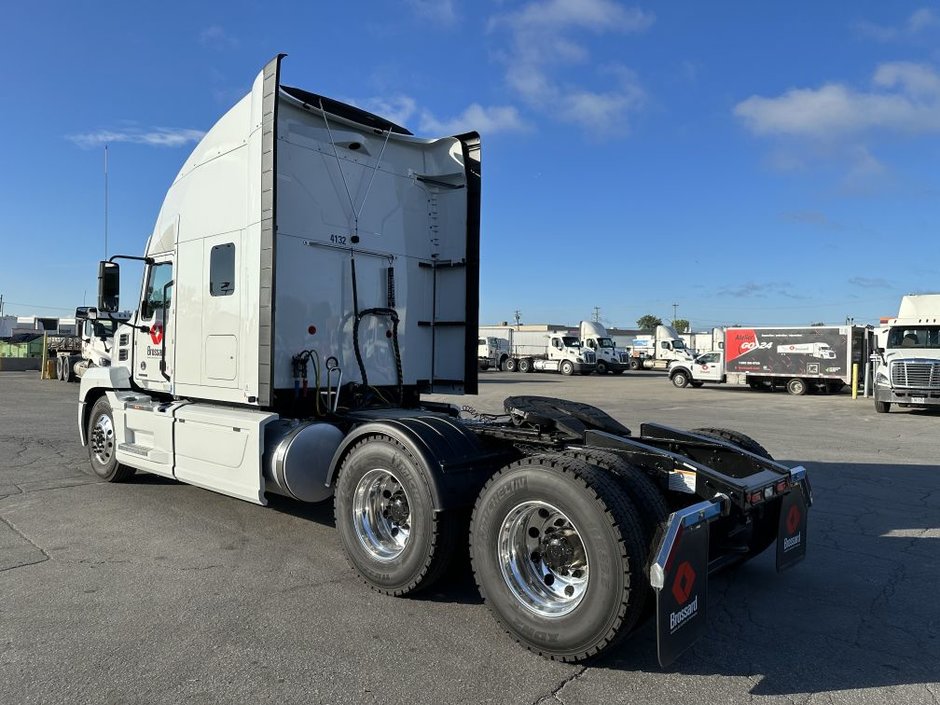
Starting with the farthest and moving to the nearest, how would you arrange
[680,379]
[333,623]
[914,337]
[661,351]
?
[661,351]
[680,379]
[914,337]
[333,623]

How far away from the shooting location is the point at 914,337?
1812 cm

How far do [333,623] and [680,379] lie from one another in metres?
30.3

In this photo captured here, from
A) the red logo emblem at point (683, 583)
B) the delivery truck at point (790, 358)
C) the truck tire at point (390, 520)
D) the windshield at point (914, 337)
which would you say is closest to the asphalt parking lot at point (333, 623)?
the truck tire at point (390, 520)

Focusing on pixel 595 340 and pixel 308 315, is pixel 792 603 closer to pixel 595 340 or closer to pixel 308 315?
pixel 308 315

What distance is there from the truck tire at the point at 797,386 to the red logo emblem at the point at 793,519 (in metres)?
25.6

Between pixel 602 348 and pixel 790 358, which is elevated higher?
pixel 602 348

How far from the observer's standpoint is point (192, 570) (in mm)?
4789

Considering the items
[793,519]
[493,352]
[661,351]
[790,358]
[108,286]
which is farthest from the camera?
[661,351]

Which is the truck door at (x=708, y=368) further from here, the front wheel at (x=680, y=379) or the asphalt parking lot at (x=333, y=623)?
the asphalt parking lot at (x=333, y=623)

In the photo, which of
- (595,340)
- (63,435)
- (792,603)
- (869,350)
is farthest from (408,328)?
(595,340)

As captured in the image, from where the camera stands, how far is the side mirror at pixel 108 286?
7172 mm

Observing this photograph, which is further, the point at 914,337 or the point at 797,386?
the point at 797,386

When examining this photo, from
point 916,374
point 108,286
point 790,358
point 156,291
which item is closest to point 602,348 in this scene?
point 790,358

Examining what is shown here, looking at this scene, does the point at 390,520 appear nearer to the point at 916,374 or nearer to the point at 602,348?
the point at 916,374
